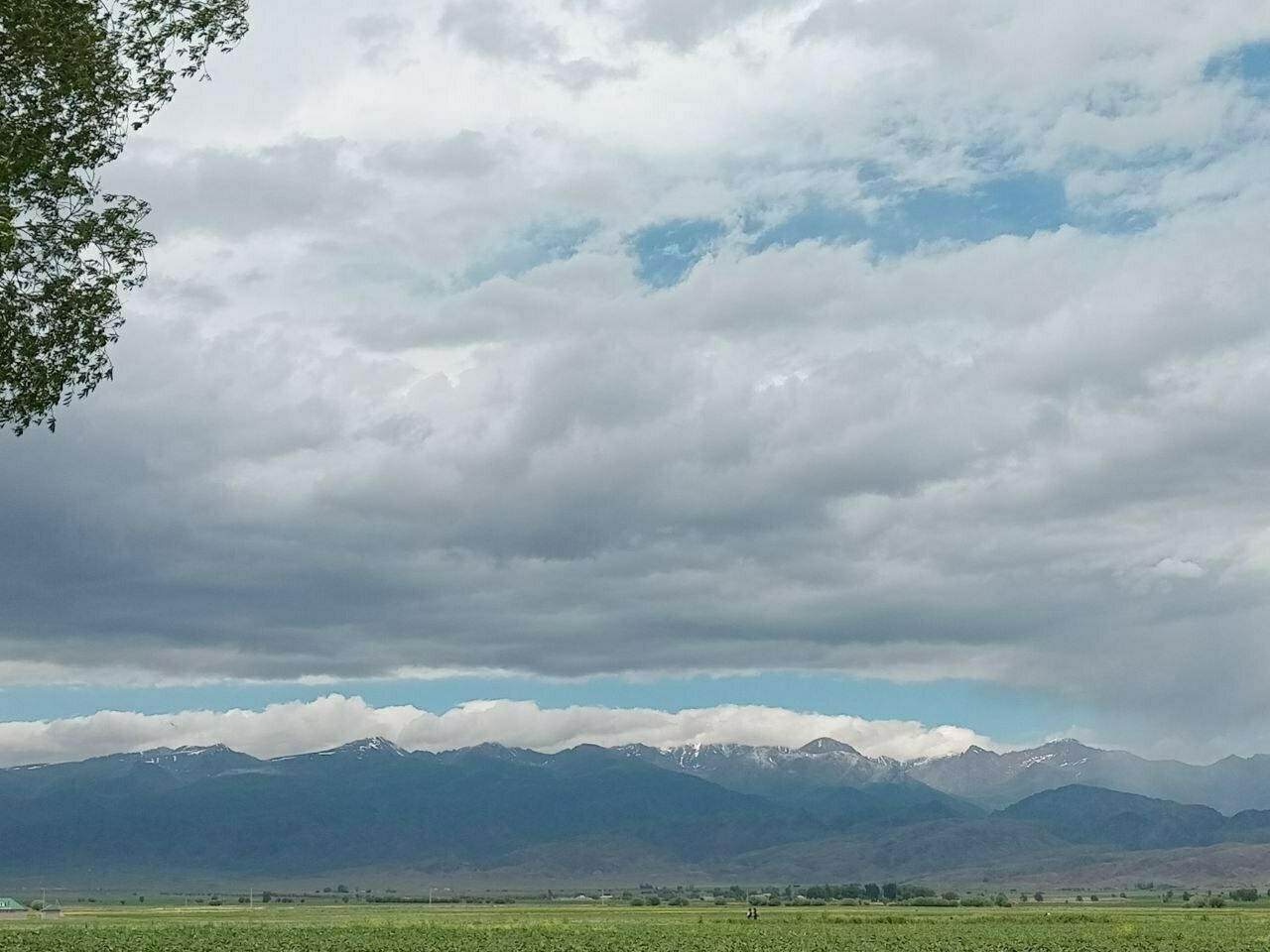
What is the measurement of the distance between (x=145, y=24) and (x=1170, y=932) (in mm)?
95529

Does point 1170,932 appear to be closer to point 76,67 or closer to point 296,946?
point 296,946

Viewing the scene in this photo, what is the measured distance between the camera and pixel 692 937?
286 feet

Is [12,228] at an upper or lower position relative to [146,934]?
upper

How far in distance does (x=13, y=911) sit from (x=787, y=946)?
4550 inches

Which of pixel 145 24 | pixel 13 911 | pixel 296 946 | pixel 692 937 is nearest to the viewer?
pixel 145 24

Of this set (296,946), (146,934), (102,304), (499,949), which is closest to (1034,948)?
(499,949)

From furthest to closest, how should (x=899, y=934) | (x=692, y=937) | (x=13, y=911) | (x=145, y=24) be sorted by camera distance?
(x=13, y=911), (x=899, y=934), (x=692, y=937), (x=145, y=24)

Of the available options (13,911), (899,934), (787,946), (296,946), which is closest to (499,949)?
(296,946)

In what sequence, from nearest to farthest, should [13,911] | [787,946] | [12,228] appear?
[12,228]
[787,946]
[13,911]

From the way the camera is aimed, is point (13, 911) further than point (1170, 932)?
Yes

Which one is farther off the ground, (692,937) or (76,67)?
(76,67)

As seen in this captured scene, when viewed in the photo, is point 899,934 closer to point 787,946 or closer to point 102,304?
point 787,946

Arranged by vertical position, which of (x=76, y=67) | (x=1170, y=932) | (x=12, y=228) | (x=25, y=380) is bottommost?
(x=1170, y=932)

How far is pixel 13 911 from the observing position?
6373 inches
